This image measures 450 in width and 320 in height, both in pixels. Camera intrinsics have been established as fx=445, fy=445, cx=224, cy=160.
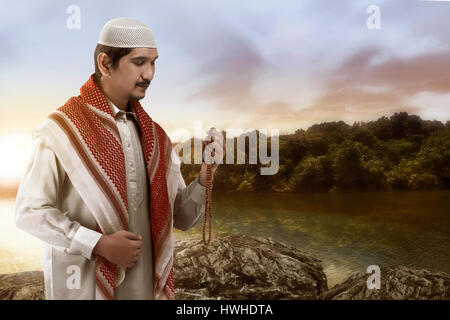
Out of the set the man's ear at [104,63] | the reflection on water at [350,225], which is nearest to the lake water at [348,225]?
the reflection on water at [350,225]

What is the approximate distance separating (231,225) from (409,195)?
3.67 feet

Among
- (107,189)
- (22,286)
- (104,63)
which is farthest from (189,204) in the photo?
(22,286)

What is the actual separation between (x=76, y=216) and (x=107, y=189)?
145mm

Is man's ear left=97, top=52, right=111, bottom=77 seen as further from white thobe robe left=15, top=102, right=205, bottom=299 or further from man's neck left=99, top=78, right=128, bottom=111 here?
white thobe robe left=15, top=102, right=205, bottom=299

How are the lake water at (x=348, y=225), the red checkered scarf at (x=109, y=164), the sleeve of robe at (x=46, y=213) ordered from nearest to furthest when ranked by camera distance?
the sleeve of robe at (x=46, y=213) → the red checkered scarf at (x=109, y=164) → the lake water at (x=348, y=225)

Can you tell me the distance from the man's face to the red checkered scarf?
8 centimetres

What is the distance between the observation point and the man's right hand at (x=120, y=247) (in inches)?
59.7

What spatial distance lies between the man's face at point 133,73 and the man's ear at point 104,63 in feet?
0.07

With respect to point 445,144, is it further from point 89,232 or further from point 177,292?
point 89,232

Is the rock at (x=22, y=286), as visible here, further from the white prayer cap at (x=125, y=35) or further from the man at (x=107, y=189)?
the white prayer cap at (x=125, y=35)

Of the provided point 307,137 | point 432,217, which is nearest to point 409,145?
point 432,217

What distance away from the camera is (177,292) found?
2.50m

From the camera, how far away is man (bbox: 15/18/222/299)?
59.5 inches
